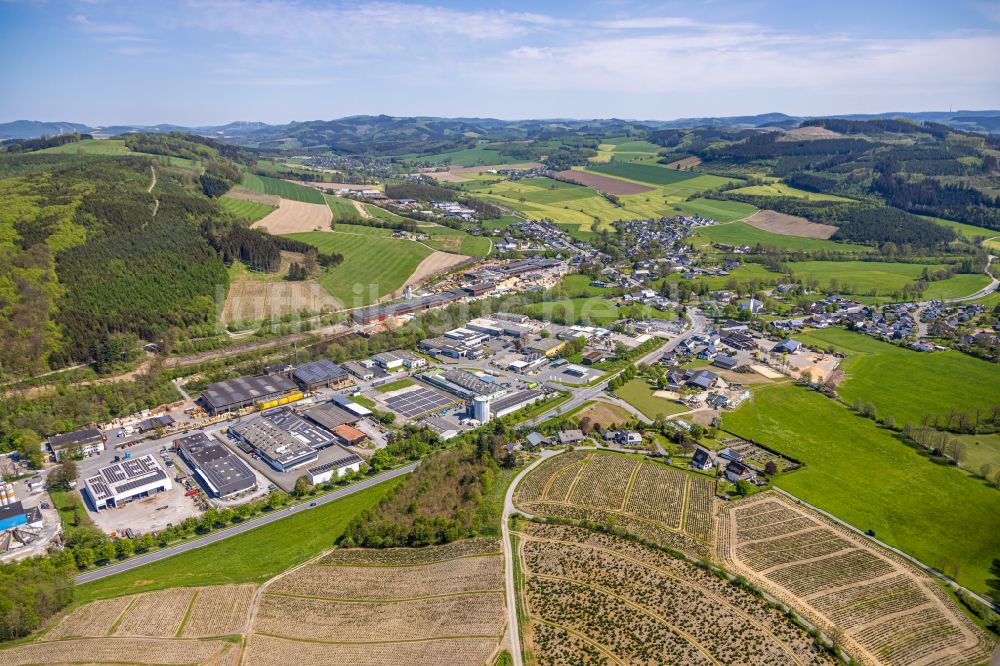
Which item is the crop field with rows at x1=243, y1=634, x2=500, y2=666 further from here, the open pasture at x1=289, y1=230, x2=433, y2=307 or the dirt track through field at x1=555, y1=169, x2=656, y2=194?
the dirt track through field at x1=555, y1=169, x2=656, y2=194

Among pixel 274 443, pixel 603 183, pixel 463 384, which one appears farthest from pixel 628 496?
pixel 603 183

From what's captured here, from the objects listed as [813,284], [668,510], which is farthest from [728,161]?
[668,510]

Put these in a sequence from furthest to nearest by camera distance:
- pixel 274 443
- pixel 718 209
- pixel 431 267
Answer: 1. pixel 718 209
2. pixel 431 267
3. pixel 274 443

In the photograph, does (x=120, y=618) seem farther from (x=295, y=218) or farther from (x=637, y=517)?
(x=295, y=218)

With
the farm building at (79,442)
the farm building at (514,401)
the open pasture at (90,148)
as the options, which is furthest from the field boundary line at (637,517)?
the open pasture at (90,148)

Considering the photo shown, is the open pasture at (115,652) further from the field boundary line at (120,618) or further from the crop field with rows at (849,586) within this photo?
the crop field with rows at (849,586)

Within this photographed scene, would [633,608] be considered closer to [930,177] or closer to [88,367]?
[88,367]

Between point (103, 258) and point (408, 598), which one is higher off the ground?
point (103, 258)
